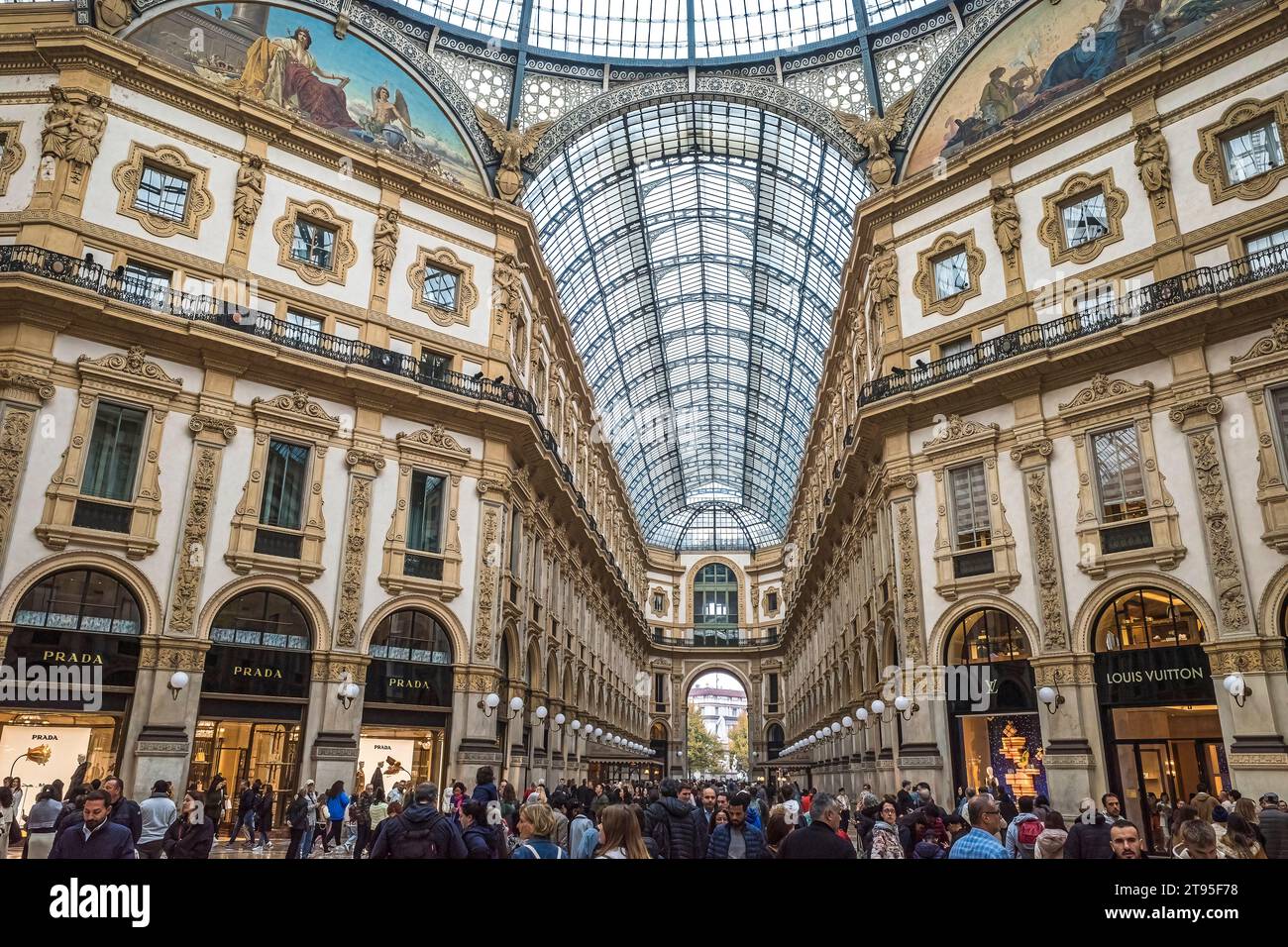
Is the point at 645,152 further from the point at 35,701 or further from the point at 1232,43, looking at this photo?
the point at 35,701

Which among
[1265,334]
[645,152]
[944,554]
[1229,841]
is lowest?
[1229,841]

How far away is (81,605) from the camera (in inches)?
727

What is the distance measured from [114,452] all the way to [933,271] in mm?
23218

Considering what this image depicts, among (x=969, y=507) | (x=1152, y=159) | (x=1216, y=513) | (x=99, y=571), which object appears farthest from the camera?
(x=969, y=507)

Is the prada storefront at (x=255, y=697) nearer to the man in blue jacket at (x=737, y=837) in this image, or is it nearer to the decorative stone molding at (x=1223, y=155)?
the man in blue jacket at (x=737, y=837)

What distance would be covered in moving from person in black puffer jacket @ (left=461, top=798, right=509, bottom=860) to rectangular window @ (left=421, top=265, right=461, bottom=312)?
21033 millimetres

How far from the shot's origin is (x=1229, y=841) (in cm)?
626

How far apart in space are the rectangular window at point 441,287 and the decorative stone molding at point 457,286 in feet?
0.23

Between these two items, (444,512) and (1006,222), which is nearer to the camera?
(1006,222)

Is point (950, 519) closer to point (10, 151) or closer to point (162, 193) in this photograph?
point (162, 193)

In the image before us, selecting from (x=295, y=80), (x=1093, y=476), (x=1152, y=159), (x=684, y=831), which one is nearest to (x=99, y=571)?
(x=295, y=80)

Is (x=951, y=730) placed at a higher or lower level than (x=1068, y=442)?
lower

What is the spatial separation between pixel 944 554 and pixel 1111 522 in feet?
14.0
